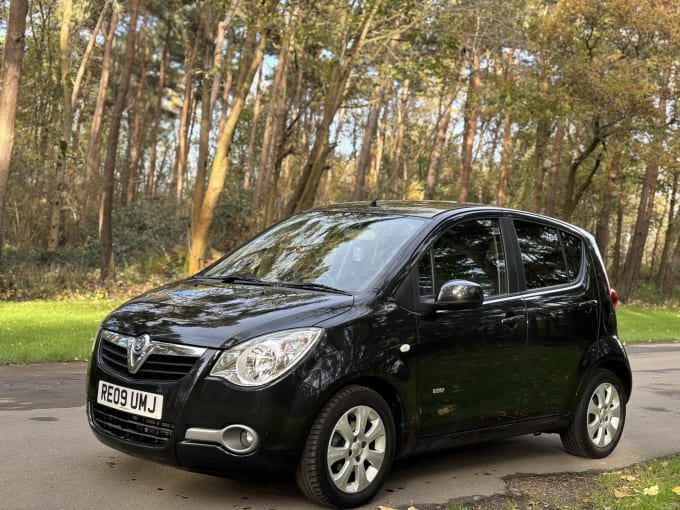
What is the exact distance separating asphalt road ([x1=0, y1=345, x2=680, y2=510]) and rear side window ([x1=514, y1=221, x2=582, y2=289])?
4.84ft

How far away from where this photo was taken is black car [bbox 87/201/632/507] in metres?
4.62

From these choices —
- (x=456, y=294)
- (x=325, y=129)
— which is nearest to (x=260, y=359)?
(x=456, y=294)

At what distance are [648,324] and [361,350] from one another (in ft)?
69.8

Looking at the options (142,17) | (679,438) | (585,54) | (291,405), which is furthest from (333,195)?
(291,405)

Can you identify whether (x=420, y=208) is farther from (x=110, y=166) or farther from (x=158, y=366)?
(x=110, y=166)

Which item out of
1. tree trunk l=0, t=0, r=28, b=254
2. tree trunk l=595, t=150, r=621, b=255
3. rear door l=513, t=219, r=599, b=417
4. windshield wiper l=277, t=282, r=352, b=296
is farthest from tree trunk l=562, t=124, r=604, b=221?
windshield wiper l=277, t=282, r=352, b=296

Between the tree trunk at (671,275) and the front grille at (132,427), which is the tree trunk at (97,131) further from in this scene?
the front grille at (132,427)

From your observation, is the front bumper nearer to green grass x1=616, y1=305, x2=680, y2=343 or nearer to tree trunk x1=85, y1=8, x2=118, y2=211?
green grass x1=616, y1=305, x2=680, y2=343

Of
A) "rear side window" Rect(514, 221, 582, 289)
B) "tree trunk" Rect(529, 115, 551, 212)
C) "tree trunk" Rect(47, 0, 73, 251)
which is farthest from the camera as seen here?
"tree trunk" Rect(529, 115, 551, 212)

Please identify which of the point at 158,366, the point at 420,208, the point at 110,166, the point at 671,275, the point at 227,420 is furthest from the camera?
the point at 671,275

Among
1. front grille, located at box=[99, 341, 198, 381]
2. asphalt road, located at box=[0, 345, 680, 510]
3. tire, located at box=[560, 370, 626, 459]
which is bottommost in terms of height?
asphalt road, located at box=[0, 345, 680, 510]

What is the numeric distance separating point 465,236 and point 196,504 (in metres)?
2.61

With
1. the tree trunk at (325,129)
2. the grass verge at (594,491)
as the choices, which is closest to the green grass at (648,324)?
the tree trunk at (325,129)

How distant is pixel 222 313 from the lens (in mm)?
4875
